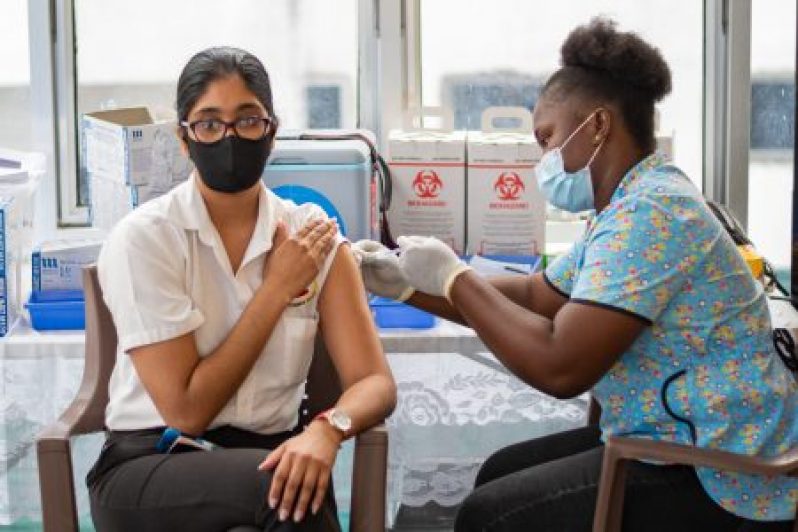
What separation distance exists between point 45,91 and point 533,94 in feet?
4.41

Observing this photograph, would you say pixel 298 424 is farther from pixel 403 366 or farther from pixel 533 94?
pixel 533 94

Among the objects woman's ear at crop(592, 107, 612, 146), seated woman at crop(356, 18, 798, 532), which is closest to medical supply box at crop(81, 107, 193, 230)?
seated woman at crop(356, 18, 798, 532)

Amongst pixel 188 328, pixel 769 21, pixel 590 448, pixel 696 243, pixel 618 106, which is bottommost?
pixel 590 448

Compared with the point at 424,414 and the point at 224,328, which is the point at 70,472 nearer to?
the point at 224,328

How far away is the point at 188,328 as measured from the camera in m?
2.26

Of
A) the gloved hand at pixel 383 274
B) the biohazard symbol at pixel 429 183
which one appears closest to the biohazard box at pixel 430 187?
the biohazard symbol at pixel 429 183

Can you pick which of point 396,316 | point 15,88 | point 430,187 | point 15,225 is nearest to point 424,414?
point 396,316

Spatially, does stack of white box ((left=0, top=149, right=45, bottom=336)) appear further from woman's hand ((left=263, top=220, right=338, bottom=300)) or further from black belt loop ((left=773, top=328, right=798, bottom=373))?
black belt loop ((left=773, top=328, right=798, bottom=373))

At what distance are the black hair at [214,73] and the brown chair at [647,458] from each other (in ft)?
2.93

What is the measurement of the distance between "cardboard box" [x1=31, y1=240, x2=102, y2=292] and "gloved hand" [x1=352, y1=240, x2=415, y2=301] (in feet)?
2.36

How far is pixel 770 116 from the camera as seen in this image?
3631mm

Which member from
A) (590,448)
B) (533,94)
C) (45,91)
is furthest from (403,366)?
(45,91)

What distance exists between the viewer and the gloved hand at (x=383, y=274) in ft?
8.11

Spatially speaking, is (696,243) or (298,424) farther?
(298,424)
